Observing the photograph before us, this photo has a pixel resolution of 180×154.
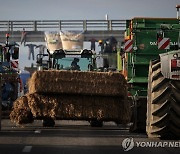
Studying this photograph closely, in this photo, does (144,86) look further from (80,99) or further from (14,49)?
(14,49)

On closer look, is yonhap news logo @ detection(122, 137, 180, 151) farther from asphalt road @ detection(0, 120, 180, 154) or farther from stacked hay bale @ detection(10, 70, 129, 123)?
stacked hay bale @ detection(10, 70, 129, 123)

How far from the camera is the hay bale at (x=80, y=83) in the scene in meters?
16.6

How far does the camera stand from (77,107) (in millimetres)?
16672

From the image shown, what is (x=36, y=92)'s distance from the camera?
664 inches

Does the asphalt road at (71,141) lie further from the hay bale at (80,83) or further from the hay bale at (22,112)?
the hay bale at (80,83)

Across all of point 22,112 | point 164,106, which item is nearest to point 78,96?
point 22,112

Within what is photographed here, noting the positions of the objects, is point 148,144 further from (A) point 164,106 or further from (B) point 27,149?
(B) point 27,149

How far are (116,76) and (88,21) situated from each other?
39.9m

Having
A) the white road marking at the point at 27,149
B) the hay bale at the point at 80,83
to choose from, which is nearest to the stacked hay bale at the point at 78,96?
the hay bale at the point at 80,83

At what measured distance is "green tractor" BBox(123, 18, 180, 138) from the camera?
42.5ft

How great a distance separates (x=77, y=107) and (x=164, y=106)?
162 inches

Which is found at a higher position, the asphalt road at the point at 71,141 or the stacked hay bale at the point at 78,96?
the stacked hay bale at the point at 78,96

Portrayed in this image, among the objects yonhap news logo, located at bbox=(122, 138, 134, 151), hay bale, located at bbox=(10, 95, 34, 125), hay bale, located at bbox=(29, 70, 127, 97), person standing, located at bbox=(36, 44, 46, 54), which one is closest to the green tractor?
yonhap news logo, located at bbox=(122, 138, 134, 151)

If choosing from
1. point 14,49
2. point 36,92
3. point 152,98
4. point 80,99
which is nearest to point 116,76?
point 80,99
